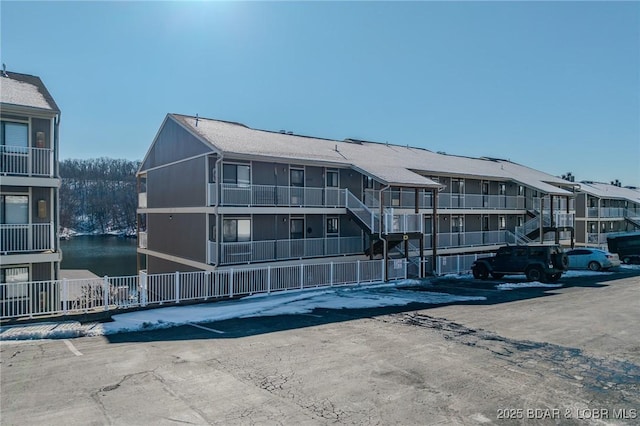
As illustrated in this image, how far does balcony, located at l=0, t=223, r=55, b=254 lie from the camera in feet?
48.9

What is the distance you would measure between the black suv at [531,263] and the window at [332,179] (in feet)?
30.0

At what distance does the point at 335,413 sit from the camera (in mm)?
6531

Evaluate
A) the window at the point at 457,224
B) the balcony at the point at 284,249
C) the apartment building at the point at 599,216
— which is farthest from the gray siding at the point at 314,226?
the apartment building at the point at 599,216

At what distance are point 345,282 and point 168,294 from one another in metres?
7.97

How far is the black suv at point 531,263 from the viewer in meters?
21.6

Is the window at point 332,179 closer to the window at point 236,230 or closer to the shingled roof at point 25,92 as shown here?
the window at point 236,230

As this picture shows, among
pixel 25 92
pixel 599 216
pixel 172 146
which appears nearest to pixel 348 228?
pixel 172 146

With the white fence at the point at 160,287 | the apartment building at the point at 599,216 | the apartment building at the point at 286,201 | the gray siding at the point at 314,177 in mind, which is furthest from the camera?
the apartment building at the point at 599,216

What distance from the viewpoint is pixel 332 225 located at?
78.1ft

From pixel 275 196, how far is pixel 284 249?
255 centimetres

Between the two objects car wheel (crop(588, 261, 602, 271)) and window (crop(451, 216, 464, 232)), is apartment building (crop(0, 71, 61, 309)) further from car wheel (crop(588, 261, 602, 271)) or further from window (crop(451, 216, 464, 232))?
car wheel (crop(588, 261, 602, 271))

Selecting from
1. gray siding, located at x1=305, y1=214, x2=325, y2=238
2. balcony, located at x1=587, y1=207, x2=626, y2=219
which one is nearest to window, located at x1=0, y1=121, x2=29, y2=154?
gray siding, located at x1=305, y1=214, x2=325, y2=238

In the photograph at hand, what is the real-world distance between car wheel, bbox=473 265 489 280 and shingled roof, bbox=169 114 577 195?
5141 mm

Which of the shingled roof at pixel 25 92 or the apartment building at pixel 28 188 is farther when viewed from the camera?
the shingled roof at pixel 25 92
